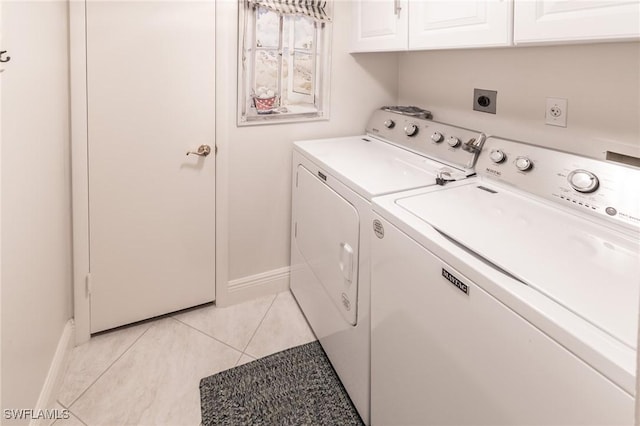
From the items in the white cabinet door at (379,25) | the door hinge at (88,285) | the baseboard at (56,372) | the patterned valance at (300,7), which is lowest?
the baseboard at (56,372)

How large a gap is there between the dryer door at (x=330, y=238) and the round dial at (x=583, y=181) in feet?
2.23

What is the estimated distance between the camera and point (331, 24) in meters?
2.15

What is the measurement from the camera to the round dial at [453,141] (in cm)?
164

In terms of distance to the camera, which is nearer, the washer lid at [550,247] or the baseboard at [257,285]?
the washer lid at [550,247]

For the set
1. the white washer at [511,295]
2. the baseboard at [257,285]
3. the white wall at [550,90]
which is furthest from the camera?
the baseboard at [257,285]

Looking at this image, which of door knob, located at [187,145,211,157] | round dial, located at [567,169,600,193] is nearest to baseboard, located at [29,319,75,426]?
door knob, located at [187,145,211,157]

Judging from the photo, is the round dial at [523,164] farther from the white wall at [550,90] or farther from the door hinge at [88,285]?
the door hinge at [88,285]

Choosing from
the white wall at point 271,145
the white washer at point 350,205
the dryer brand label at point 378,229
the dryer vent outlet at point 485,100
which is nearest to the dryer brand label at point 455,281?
the dryer brand label at point 378,229

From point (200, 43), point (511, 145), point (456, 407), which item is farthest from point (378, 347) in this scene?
point (200, 43)

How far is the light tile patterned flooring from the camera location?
1595mm

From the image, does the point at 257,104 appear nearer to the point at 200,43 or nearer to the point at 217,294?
the point at 200,43

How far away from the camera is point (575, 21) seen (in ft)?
3.42

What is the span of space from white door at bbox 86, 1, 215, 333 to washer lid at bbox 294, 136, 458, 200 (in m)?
0.60

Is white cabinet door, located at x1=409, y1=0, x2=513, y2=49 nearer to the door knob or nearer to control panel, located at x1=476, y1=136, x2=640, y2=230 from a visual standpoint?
control panel, located at x1=476, y1=136, x2=640, y2=230
